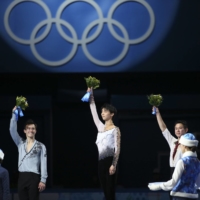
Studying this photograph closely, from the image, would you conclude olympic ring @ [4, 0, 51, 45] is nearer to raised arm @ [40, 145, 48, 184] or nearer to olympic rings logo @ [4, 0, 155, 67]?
olympic rings logo @ [4, 0, 155, 67]

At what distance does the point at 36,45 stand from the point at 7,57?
59 cm

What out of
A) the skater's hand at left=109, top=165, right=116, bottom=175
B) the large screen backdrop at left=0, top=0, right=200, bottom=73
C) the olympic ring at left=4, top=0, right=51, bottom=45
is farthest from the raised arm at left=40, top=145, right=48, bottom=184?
the olympic ring at left=4, top=0, right=51, bottom=45

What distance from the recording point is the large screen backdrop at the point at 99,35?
1477 centimetres

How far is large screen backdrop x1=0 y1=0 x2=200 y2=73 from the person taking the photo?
14.8 meters

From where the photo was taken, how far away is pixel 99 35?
14.9 metres

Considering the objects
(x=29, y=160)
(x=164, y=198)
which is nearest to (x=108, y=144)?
(x=29, y=160)

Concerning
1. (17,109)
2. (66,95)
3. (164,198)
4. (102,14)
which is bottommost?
(164,198)

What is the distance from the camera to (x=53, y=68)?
14.9 m

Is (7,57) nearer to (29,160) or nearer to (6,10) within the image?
(6,10)

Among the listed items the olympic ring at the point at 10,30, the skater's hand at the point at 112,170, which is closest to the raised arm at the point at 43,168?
the skater's hand at the point at 112,170

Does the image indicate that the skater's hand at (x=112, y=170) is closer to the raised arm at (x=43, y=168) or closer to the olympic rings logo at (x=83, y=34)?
the raised arm at (x=43, y=168)

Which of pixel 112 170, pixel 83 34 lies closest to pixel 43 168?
pixel 112 170

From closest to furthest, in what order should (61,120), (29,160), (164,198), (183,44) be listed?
1. (29,160)
2. (164,198)
3. (183,44)
4. (61,120)

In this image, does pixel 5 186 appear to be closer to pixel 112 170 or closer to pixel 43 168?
pixel 43 168
